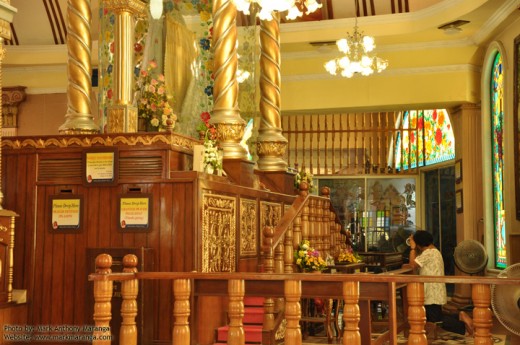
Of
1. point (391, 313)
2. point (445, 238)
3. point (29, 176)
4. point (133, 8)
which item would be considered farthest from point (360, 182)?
point (391, 313)

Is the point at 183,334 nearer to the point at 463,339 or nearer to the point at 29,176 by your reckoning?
the point at 29,176

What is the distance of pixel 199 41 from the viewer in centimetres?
1048

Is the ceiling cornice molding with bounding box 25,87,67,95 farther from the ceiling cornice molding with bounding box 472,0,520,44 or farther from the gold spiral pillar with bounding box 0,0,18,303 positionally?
the gold spiral pillar with bounding box 0,0,18,303

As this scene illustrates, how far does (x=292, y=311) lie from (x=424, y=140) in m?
11.2

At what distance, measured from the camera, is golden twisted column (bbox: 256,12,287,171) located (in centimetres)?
1072

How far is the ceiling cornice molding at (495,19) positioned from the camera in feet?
35.7

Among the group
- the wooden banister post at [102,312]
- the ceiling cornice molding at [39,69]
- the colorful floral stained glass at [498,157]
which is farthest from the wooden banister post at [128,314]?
the ceiling cornice molding at [39,69]

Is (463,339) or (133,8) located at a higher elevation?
(133,8)

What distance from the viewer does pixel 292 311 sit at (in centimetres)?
535

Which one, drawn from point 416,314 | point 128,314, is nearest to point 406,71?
point 416,314

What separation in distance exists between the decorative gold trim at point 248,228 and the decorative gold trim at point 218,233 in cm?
24

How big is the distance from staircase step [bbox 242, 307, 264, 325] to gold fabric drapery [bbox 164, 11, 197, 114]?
9.50ft

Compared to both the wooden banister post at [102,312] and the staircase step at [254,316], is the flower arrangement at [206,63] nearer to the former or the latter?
the staircase step at [254,316]

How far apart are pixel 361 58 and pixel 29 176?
20.2 feet
